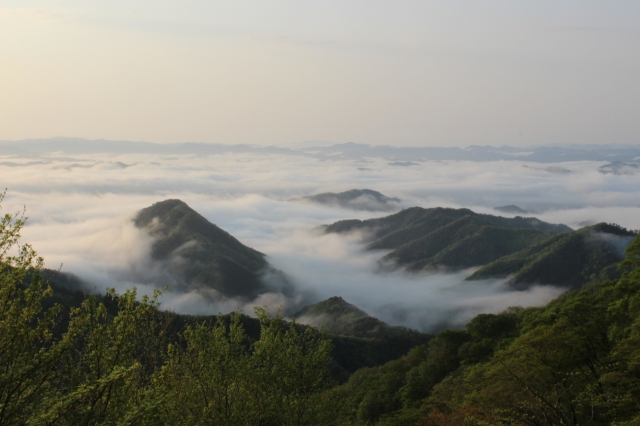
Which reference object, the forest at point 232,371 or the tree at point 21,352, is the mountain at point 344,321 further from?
the tree at point 21,352

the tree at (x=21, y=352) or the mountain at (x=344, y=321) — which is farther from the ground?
the tree at (x=21, y=352)

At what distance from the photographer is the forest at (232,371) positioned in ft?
54.9

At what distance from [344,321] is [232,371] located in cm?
15066

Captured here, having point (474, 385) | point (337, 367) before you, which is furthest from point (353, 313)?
point (474, 385)

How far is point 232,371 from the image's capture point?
2659 centimetres

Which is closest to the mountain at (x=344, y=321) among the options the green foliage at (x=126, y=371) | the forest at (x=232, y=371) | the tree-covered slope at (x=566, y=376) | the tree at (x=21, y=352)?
the tree-covered slope at (x=566, y=376)

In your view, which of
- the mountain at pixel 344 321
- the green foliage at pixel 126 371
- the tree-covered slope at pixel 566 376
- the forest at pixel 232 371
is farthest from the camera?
Result: the mountain at pixel 344 321

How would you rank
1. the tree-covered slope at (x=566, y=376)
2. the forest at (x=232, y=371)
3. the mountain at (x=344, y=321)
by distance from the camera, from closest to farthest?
the forest at (x=232, y=371)
the tree-covered slope at (x=566, y=376)
the mountain at (x=344, y=321)

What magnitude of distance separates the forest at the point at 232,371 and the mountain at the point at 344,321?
111 m

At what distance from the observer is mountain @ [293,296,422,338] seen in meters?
160

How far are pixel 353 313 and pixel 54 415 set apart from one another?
16861 cm

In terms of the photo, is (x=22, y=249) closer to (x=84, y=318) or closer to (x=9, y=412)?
(x=84, y=318)

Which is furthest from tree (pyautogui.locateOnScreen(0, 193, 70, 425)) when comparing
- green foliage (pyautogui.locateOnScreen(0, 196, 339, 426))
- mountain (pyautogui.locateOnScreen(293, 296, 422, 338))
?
mountain (pyautogui.locateOnScreen(293, 296, 422, 338))

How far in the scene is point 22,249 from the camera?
18.6m
